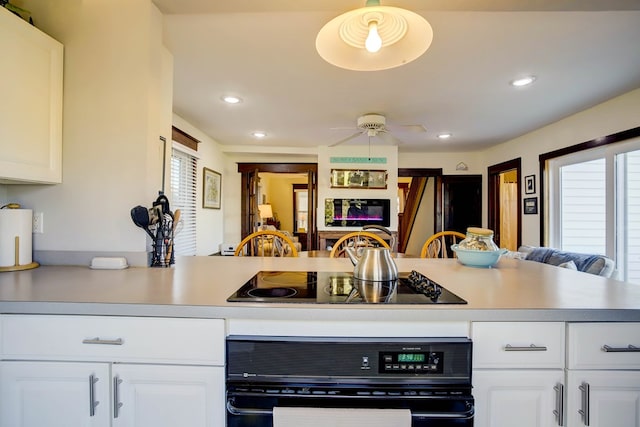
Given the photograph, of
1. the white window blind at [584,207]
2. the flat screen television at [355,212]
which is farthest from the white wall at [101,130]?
the white window blind at [584,207]

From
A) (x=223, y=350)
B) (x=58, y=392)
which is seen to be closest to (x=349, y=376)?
(x=223, y=350)

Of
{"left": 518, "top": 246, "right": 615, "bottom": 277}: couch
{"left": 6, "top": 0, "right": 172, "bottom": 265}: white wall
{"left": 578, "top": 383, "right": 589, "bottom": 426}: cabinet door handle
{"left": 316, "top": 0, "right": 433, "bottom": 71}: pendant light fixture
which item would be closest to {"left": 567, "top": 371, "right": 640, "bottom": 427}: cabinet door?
{"left": 578, "top": 383, "right": 589, "bottom": 426}: cabinet door handle

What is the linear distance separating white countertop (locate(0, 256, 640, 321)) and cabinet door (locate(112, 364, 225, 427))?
0.17 m

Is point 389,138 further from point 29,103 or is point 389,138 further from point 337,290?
point 29,103

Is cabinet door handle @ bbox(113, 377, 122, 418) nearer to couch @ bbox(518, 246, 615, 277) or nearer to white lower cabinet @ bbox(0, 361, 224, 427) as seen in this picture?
white lower cabinet @ bbox(0, 361, 224, 427)

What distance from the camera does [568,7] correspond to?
1.46 m

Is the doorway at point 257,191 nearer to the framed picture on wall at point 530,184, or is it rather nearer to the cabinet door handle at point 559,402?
the framed picture on wall at point 530,184

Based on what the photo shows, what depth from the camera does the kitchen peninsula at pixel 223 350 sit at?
0.88 m

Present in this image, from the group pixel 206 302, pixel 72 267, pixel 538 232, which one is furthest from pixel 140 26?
pixel 538 232

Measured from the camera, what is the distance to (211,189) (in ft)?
14.9

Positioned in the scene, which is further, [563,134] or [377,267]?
[563,134]

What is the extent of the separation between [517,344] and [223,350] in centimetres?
86

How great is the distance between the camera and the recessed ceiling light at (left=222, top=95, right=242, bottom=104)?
290cm

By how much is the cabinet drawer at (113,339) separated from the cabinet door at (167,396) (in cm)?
3
